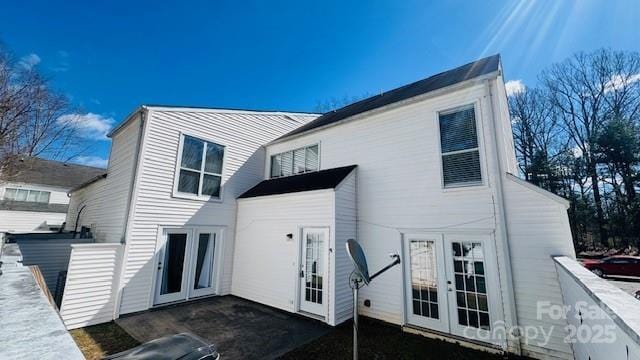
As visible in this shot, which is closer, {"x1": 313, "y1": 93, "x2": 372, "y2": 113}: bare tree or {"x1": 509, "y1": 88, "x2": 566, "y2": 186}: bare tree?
{"x1": 509, "y1": 88, "x2": 566, "y2": 186}: bare tree

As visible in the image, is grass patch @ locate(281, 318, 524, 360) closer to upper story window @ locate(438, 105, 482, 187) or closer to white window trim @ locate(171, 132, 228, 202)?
upper story window @ locate(438, 105, 482, 187)

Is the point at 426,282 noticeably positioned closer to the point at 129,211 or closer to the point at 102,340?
the point at 102,340

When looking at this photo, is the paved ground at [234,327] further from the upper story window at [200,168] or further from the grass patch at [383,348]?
the upper story window at [200,168]

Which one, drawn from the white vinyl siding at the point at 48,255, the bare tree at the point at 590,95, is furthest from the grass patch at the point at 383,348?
the bare tree at the point at 590,95

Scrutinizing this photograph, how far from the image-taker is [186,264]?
797 cm

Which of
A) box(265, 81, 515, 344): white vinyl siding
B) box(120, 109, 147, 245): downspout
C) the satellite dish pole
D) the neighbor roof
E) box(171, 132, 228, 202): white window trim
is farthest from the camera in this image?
the neighbor roof

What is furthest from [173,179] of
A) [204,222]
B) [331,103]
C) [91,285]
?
[331,103]

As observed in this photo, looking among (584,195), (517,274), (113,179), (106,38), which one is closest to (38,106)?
(106,38)

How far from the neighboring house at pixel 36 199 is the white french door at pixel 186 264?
55.5 ft

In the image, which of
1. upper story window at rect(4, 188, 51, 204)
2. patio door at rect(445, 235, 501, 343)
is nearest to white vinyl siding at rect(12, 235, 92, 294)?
patio door at rect(445, 235, 501, 343)

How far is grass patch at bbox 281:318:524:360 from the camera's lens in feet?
16.0

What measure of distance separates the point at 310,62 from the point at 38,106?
15.0 metres

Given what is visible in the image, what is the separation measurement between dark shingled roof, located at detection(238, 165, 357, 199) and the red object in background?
1753cm

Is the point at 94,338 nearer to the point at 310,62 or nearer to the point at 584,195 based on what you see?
the point at 310,62
